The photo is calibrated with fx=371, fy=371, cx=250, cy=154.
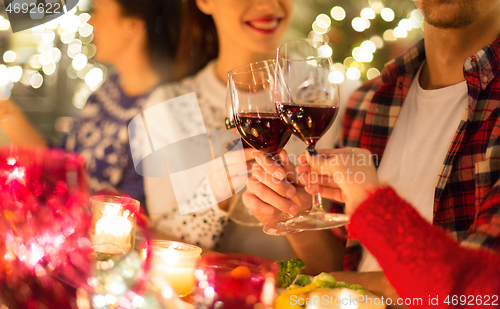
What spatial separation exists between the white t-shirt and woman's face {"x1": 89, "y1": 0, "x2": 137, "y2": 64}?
1.04m

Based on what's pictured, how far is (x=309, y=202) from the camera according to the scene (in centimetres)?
88

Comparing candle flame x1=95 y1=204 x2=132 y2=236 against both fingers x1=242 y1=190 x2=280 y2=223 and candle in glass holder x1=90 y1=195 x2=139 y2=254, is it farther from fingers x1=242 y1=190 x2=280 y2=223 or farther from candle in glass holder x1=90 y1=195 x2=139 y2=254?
fingers x1=242 y1=190 x2=280 y2=223

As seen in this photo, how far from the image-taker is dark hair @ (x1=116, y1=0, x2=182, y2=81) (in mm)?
1401

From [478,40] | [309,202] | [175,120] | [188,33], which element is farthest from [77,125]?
[478,40]

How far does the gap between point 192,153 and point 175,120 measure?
145mm

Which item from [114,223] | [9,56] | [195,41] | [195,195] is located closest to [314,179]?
[114,223]

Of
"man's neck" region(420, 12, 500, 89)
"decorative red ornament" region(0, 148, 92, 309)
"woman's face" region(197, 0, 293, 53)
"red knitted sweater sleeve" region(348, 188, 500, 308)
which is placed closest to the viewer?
"red knitted sweater sleeve" region(348, 188, 500, 308)

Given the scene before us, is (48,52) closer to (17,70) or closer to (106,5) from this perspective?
(17,70)

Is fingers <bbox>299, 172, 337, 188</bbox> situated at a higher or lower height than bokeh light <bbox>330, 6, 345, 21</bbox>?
lower

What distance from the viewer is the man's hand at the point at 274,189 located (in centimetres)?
77

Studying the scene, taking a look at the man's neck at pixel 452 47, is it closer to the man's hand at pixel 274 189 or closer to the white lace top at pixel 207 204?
the white lace top at pixel 207 204

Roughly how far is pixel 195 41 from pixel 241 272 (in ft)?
3.41

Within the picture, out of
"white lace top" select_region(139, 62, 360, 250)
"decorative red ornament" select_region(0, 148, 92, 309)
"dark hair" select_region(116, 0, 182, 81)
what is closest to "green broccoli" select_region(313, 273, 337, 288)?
"decorative red ornament" select_region(0, 148, 92, 309)

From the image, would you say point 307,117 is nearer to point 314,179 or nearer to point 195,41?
point 314,179
